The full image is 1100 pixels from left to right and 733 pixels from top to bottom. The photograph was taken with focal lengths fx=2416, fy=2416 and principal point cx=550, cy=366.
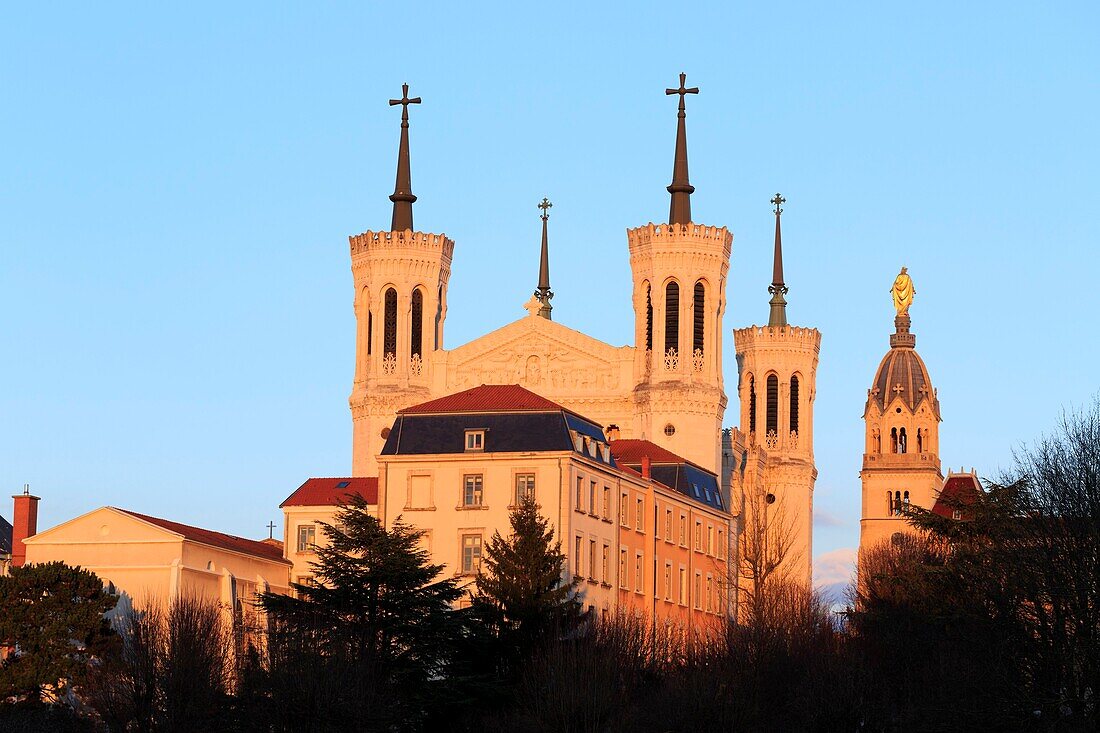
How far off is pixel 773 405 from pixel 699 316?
24.1 meters

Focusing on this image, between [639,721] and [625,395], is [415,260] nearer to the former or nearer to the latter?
[625,395]

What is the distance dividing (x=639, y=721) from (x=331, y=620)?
8.61 meters

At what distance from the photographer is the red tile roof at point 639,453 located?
101 metres

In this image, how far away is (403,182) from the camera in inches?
4993

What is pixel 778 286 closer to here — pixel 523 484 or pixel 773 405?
pixel 773 405

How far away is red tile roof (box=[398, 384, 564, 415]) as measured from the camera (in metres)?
88.5

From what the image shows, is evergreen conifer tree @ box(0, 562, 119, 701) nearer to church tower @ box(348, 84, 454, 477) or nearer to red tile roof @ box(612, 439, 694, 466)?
red tile roof @ box(612, 439, 694, 466)

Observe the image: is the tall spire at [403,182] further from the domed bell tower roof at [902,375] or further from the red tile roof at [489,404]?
the domed bell tower roof at [902,375]

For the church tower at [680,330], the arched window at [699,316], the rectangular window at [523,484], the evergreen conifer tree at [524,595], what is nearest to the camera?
the evergreen conifer tree at [524,595]

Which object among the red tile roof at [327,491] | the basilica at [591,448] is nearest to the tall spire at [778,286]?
the basilica at [591,448]

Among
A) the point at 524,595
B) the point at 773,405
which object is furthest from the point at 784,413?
the point at 524,595

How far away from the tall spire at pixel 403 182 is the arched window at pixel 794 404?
2823 centimetres

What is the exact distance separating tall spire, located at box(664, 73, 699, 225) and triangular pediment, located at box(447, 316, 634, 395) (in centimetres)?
767

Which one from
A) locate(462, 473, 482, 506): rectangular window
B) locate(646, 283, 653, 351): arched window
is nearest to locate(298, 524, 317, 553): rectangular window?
locate(462, 473, 482, 506): rectangular window
